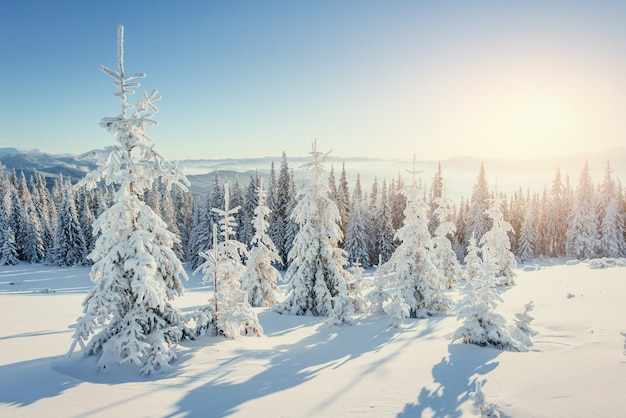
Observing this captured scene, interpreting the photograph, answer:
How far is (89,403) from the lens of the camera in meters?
7.23

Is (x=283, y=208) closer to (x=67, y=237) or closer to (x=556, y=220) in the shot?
(x=67, y=237)

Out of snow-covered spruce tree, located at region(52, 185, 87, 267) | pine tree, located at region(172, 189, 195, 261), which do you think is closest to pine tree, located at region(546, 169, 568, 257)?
pine tree, located at region(172, 189, 195, 261)

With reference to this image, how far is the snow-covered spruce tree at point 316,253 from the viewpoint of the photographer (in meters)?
19.8

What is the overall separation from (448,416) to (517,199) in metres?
72.9

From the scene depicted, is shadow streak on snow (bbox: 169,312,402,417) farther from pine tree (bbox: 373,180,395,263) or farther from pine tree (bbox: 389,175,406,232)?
pine tree (bbox: 389,175,406,232)

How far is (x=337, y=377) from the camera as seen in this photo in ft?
29.6

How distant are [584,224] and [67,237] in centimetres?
8418

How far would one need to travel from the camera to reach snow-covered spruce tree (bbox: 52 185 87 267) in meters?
54.7

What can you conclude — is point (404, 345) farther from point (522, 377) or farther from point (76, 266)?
point (76, 266)

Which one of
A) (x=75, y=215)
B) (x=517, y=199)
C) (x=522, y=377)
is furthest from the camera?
(x=517, y=199)

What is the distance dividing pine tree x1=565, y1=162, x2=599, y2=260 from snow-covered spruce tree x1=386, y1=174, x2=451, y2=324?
1981 inches

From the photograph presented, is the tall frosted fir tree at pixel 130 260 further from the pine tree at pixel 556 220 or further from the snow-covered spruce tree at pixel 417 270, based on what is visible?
the pine tree at pixel 556 220

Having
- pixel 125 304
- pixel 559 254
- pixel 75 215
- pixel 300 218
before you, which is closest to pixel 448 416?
pixel 125 304

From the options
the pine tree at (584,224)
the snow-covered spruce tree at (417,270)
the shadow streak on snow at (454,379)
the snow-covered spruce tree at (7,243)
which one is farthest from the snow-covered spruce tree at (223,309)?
the snow-covered spruce tree at (7,243)
